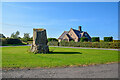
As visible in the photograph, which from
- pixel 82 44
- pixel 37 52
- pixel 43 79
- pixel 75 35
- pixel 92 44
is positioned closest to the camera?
pixel 43 79

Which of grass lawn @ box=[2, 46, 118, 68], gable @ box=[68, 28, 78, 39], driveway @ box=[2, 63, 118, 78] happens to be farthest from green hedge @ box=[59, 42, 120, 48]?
driveway @ box=[2, 63, 118, 78]

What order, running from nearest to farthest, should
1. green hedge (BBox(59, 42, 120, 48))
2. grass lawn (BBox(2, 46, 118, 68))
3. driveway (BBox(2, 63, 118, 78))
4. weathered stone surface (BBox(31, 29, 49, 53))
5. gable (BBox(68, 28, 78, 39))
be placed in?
driveway (BBox(2, 63, 118, 78)), grass lawn (BBox(2, 46, 118, 68)), weathered stone surface (BBox(31, 29, 49, 53)), green hedge (BBox(59, 42, 120, 48)), gable (BBox(68, 28, 78, 39))

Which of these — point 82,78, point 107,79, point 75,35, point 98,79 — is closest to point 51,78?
point 82,78

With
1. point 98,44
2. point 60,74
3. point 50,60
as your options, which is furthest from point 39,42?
point 98,44

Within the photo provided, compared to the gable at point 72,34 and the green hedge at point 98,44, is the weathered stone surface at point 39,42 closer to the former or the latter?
the green hedge at point 98,44

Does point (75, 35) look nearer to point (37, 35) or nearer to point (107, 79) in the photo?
point (37, 35)

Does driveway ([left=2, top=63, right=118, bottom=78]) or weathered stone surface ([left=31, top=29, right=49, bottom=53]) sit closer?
driveway ([left=2, top=63, right=118, bottom=78])

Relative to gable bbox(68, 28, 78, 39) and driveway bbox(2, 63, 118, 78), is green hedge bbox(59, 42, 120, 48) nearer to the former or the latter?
gable bbox(68, 28, 78, 39)

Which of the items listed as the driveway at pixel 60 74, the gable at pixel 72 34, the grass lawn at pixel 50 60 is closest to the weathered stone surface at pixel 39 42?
the grass lawn at pixel 50 60

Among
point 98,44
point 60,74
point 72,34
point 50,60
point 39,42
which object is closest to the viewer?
point 60,74

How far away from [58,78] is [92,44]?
23.4 metres

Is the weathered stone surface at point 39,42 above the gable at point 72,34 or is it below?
below

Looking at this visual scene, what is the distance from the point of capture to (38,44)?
41.9 ft

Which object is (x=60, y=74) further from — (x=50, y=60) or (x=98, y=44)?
(x=98, y=44)
